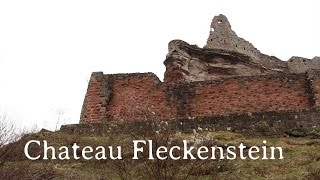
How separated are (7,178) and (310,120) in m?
9.41

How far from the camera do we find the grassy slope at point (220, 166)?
41.3 ft

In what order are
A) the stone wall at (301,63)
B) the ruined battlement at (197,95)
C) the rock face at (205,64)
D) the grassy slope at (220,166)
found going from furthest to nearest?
the stone wall at (301,63), the rock face at (205,64), the ruined battlement at (197,95), the grassy slope at (220,166)

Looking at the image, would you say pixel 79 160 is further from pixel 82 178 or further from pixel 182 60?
pixel 182 60

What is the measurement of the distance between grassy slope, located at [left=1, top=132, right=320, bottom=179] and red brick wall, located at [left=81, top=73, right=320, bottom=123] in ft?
13.4

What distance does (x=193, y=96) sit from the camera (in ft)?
66.4

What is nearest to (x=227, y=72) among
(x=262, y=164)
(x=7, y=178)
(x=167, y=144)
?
(x=262, y=164)

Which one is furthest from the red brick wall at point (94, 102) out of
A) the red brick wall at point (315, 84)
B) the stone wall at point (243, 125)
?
the red brick wall at point (315, 84)

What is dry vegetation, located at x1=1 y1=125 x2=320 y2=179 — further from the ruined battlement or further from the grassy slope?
the ruined battlement

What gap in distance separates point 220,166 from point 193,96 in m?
7.26

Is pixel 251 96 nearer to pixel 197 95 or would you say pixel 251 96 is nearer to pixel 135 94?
pixel 197 95

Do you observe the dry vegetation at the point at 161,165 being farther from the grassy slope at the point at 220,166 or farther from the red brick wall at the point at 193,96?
the red brick wall at the point at 193,96

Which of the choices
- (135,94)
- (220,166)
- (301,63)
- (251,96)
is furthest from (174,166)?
(301,63)

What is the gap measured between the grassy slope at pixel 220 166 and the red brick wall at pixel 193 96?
4.09 meters

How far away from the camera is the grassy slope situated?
41.3ft
